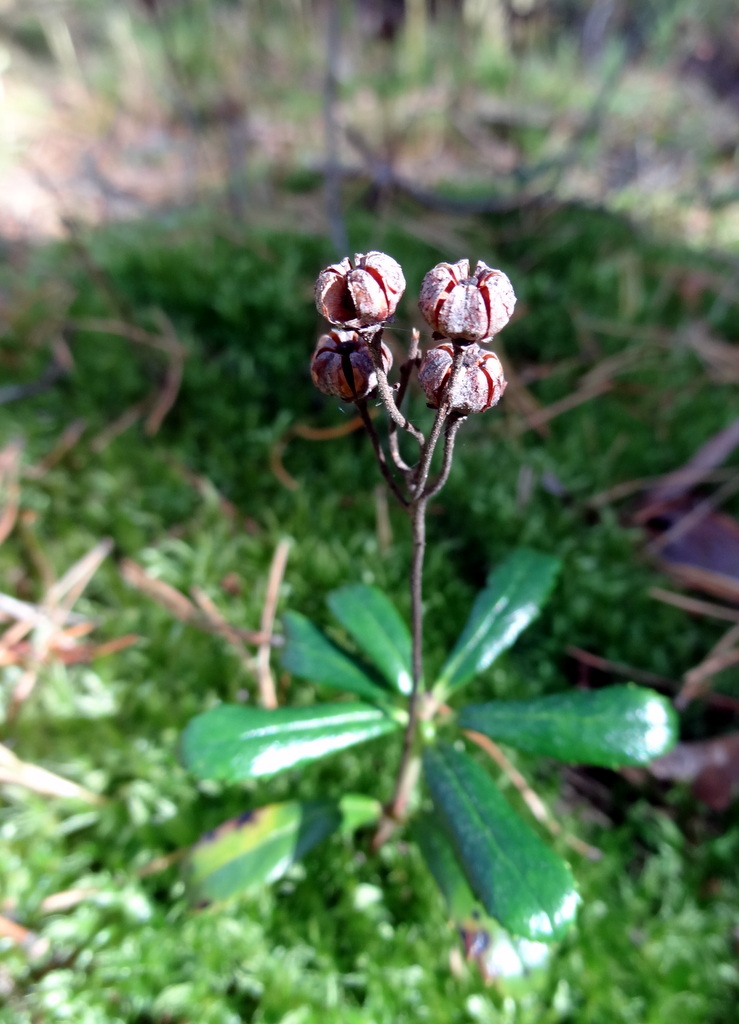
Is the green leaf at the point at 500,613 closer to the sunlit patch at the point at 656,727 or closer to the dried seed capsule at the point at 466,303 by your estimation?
the sunlit patch at the point at 656,727

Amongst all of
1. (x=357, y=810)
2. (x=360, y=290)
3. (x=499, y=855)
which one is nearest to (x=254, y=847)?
(x=357, y=810)

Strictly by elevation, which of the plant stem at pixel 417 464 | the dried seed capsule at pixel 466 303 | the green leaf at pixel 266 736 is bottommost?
the green leaf at pixel 266 736

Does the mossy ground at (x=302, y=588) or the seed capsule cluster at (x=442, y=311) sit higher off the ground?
the seed capsule cluster at (x=442, y=311)

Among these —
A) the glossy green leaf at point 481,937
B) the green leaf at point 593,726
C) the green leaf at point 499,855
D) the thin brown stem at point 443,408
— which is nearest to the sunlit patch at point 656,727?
the green leaf at point 593,726

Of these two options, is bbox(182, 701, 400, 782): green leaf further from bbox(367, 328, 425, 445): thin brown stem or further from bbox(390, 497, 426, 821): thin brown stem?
bbox(367, 328, 425, 445): thin brown stem

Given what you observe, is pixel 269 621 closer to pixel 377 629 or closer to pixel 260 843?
pixel 377 629

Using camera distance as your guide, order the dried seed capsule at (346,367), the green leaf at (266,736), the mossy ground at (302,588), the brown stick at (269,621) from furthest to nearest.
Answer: the brown stick at (269,621) → the mossy ground at (302,588) → the green leaf at (266,736) → the dried seed capsule at (346,367)
